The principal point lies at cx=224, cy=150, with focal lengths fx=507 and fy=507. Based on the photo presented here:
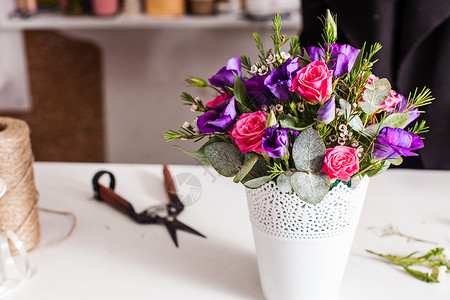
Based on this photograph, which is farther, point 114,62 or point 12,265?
point 114,62

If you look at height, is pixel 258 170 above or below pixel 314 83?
below

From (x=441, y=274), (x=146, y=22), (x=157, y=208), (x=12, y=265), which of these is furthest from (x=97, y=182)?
(x=146, y=22)

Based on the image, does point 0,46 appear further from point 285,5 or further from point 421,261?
point 421,261

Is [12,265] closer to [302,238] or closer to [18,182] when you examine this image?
[18,182]

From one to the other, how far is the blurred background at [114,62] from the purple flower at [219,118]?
1280 millimetres

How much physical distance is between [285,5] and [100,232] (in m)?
1.38

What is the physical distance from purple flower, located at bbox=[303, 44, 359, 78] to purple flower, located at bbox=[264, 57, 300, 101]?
0.04 m

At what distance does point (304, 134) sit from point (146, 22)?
5.07 ft

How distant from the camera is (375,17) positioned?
1143 millimetres

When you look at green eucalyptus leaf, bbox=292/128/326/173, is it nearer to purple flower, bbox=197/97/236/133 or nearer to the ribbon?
purple flower, bbox=197/97/236/133

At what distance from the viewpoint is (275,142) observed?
536mm

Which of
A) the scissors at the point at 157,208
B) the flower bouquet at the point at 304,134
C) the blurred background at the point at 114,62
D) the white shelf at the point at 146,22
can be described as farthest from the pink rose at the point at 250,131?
the white shelf at the point at 146,22

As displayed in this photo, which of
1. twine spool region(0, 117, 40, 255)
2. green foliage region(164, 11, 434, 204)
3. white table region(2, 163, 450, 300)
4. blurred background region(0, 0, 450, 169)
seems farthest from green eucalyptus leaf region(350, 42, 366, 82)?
blurred background region(0, 0, 450, 169)

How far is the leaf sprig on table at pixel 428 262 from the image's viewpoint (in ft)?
2.32
